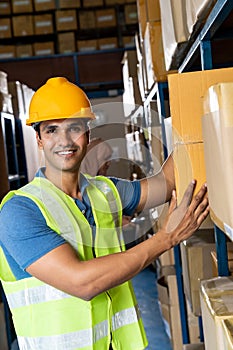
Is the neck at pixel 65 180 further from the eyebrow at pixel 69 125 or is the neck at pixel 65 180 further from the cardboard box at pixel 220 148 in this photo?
the cardboard box at pixel 220 148

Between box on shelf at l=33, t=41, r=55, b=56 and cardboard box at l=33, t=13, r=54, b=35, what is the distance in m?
0.31

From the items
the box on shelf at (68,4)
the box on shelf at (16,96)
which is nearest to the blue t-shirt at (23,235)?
the box on shelf at (16,96)

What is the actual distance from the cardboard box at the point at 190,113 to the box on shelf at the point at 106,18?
7.44 meters

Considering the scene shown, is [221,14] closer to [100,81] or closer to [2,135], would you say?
[2,135]

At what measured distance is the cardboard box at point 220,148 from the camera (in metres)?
1.32

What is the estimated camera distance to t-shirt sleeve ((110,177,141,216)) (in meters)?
2.54

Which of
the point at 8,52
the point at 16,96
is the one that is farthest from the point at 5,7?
the point at 16,96

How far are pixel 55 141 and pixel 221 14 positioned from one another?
2.47ft

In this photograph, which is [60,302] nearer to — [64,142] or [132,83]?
[64,142]

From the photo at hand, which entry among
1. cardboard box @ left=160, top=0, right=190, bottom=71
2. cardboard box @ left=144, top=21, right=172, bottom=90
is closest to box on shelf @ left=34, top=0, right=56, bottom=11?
cardboard box @ left=144, top=21, right=172, bottom=90

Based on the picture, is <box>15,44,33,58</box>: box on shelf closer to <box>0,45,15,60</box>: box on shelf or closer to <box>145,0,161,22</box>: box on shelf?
<box>0,45,15,60</box>: box on shelf

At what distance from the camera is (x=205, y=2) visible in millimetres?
1798

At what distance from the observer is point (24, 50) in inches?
350

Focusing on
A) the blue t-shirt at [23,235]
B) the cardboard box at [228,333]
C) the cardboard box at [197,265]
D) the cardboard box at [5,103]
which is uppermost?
the cardboard box at [5,103]
